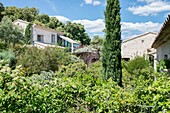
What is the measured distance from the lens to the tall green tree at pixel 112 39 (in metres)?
13.6

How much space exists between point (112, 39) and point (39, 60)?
6.62 meters

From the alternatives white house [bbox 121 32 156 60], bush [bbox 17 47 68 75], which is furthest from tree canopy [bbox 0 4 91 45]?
bush [bbox 17 47 68 75]

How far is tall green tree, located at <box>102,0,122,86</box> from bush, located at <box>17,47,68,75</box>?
5968 millimetres

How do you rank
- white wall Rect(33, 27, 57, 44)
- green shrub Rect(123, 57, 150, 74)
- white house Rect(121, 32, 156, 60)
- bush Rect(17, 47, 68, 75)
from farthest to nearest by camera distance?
1. white wall Rect(33, 27, 57, 44)
2. white house Rect(121, 32, 156, 60)
3. green shrub Rect(123, 57, 150, 74)
4. bush Rect(17, 47, 68, 75)

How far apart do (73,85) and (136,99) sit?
4.05ft

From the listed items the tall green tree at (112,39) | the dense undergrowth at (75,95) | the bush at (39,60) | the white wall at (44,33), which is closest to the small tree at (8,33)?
the white wall at (44,33)

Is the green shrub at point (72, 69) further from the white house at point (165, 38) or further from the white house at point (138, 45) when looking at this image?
the white house at point (138, 45)

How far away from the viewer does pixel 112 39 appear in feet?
45.0

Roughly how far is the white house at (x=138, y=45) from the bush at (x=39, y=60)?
16.9 metres

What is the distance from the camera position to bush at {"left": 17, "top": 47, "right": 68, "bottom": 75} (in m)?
17.6

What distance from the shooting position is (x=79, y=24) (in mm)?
54281

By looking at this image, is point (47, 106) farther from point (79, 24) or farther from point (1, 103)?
point (79, 24)

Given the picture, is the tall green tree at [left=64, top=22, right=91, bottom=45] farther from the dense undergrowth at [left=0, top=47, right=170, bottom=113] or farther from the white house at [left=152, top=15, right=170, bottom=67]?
the dense undergrowth at [left=0, top=47, right=170, bottom=113]

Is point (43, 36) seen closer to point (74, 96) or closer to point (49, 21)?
point (49, 21)
